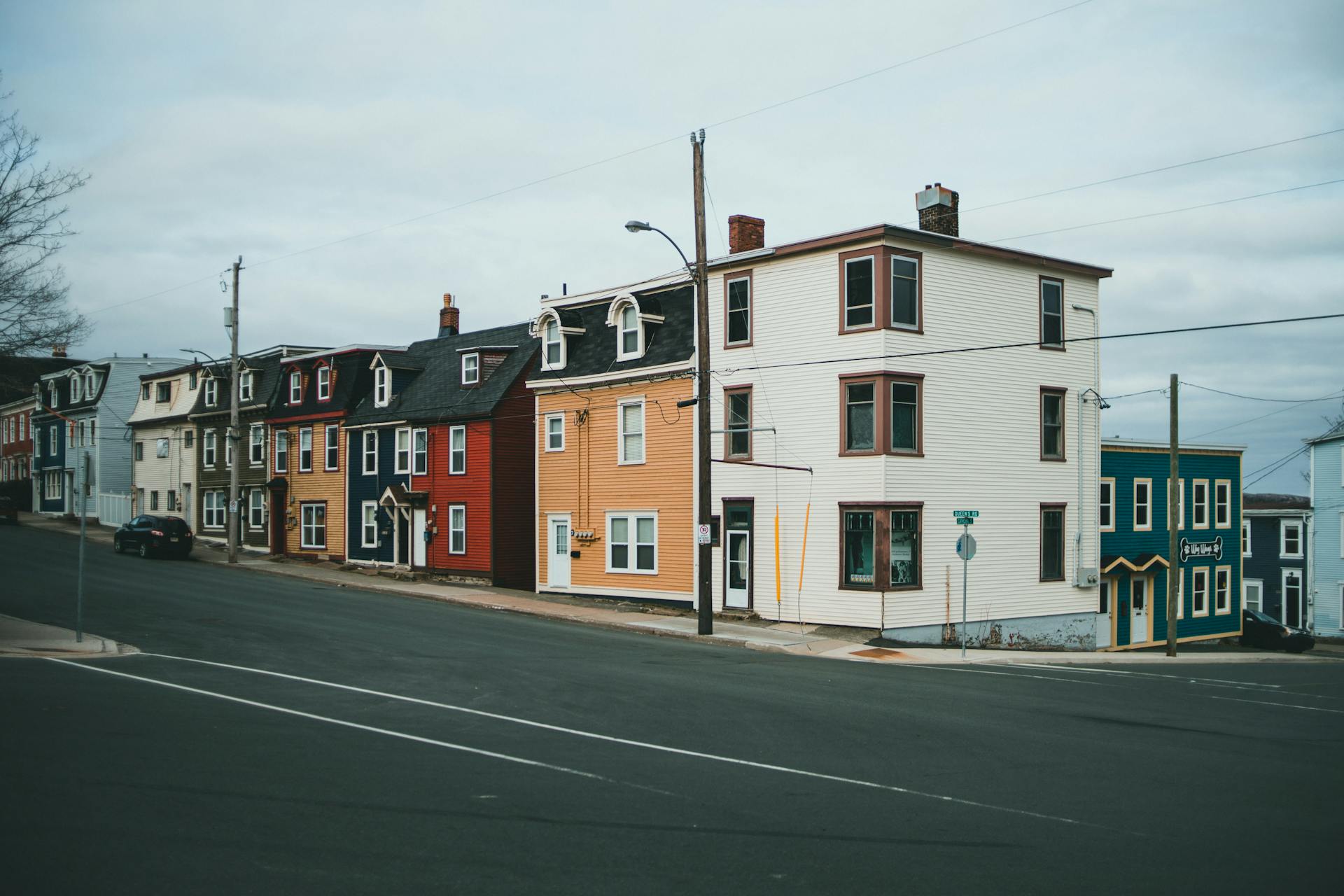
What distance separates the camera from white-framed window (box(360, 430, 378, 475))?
4503 centimetres

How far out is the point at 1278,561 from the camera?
5559cm

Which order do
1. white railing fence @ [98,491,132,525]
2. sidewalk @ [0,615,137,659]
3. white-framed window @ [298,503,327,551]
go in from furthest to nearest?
white railing fence @ [98,491,132,525]
white-framed window @ [298,503,327,551]
sidewalk @ [0,615,137,659]

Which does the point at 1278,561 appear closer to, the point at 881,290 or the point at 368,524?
the point at 881,290

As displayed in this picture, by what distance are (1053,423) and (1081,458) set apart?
60.7 inches

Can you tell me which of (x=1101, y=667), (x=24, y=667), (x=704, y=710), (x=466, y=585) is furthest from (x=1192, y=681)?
(x=466, y=585)

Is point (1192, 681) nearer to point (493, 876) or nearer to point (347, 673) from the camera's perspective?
point (347, 673)

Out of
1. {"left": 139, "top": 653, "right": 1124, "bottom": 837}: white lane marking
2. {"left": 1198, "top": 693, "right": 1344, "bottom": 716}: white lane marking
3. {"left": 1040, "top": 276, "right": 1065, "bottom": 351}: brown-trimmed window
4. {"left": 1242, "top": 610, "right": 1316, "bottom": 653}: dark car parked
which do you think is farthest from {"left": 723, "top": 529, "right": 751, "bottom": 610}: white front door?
{"left": 1242, "top": 610, "right": 1316, "bottom": 653}: dark car parked

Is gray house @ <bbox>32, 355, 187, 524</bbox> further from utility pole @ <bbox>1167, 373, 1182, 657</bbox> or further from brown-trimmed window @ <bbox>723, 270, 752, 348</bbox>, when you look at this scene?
→ utility pole @ <bbox>1167, 373, 1182, 657</bbox>

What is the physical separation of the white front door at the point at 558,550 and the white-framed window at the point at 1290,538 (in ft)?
125

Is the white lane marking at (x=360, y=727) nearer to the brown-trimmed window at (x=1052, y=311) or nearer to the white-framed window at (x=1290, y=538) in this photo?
the brown-trimmed window at (x=1052, y=311)

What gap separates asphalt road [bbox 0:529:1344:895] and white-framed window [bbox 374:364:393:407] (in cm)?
2466

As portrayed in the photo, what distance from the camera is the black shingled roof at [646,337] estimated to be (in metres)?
33.4

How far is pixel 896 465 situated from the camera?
92.7 feet

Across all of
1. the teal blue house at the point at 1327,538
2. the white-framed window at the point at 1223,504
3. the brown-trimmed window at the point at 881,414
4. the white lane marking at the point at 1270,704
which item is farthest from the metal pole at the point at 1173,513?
the teal blue house at the point at 1327,538
